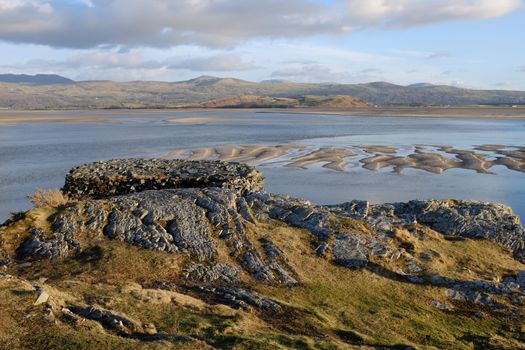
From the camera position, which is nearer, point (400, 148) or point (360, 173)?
point (360, 173)

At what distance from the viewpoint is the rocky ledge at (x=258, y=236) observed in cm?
1777

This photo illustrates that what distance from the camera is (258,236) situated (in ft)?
65.7

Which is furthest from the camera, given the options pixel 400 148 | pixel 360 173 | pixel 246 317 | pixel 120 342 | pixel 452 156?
pixel 400 148

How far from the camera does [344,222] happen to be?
22141 mm

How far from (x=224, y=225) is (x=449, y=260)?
9.00m

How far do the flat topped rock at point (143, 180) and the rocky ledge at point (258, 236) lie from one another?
0.05 m

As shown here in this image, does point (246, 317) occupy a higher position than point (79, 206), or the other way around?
point (79, 206)

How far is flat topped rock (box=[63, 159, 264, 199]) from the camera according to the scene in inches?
960

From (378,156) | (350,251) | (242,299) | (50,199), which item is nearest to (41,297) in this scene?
(242,299)

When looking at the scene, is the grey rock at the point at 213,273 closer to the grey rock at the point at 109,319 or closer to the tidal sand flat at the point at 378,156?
the grey rock at the point at 109,319

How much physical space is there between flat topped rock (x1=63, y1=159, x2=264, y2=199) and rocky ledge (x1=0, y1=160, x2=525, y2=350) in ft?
0.16

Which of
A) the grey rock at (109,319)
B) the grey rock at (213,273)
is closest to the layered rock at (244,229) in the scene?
the grey rock at (213,273)

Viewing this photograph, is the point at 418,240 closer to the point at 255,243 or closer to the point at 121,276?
the point at 255,243

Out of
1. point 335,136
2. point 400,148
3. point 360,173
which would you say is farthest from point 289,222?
point 335,136
